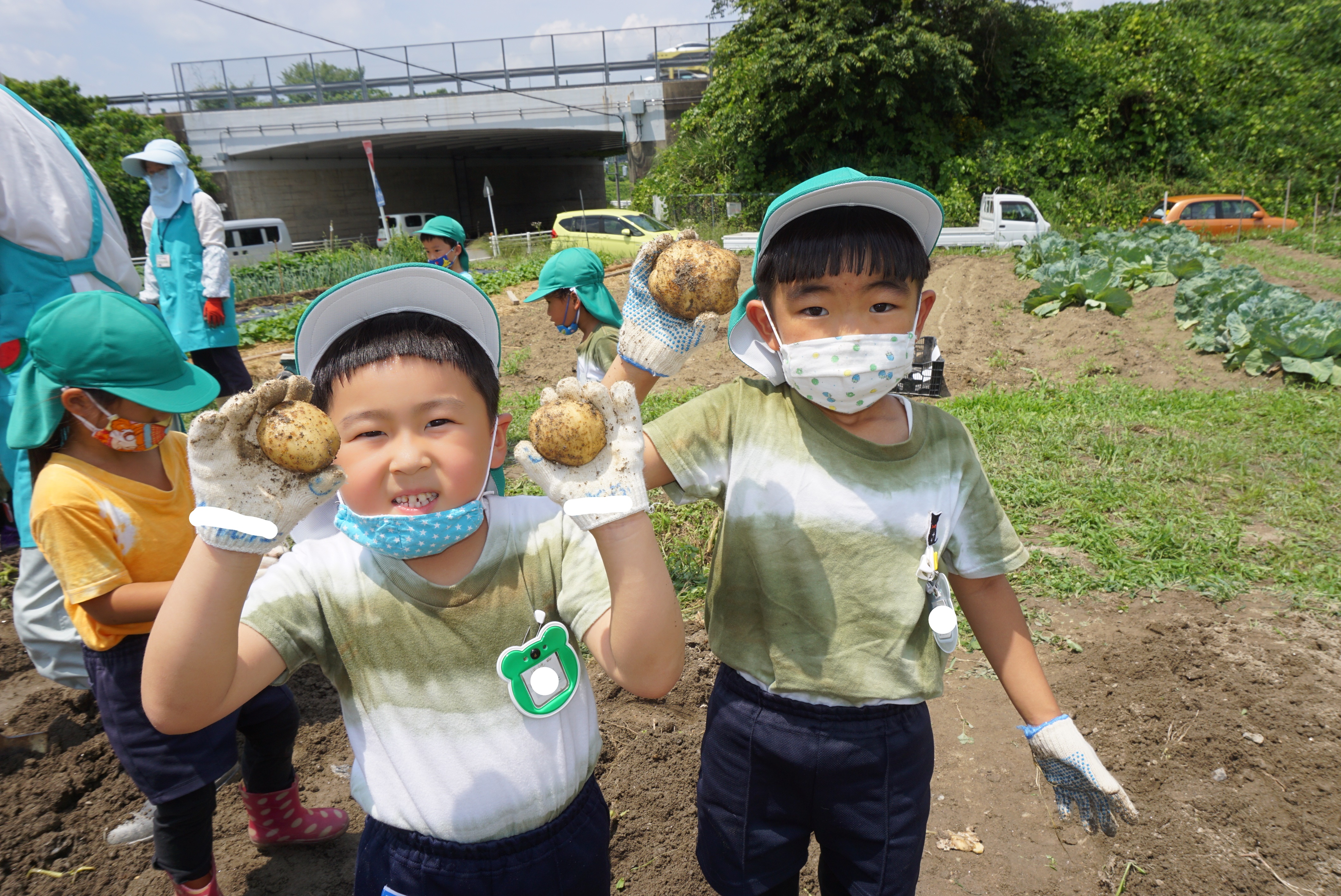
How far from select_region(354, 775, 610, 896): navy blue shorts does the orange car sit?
19.1 metres

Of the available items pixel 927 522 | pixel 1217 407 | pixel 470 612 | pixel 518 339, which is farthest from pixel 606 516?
pixel 518 339

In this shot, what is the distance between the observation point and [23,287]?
9.45ft

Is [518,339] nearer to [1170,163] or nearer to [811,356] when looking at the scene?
[811,356]

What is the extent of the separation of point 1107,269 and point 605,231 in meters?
10.1

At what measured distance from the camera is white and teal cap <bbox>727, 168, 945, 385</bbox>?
152 cm

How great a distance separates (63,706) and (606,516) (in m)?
3.15

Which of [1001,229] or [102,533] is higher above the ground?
[1001,229]

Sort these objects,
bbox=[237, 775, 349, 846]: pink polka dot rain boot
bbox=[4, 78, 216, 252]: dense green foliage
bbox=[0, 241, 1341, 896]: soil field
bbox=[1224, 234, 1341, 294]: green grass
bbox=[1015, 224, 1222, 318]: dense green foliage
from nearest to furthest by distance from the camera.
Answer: bbox=[0, 241, 1341, 896]: soil field
bbox=[237, 775, 349, 846]: pink polka dot rain boot
bbox=[1015, 224, 1222, 318]: dense green foliage
bbox=[1224, 234, 1341, 294]: green grass
bbox=[4, 78, 216, 252]: dense green foliage

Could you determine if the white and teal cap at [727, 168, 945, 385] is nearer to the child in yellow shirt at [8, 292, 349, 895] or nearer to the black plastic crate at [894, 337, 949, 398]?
the child in yellow shirt at [8, 292, 349, 895]

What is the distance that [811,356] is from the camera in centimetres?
154

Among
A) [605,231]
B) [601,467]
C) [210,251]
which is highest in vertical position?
[605,231]

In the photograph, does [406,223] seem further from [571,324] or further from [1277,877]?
[1277,877]

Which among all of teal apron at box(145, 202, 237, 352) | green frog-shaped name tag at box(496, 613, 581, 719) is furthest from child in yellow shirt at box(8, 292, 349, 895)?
teal apron at box(145, 202, 237, 352)

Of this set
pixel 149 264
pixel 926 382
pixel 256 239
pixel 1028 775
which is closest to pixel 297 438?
pixel 1028 775
